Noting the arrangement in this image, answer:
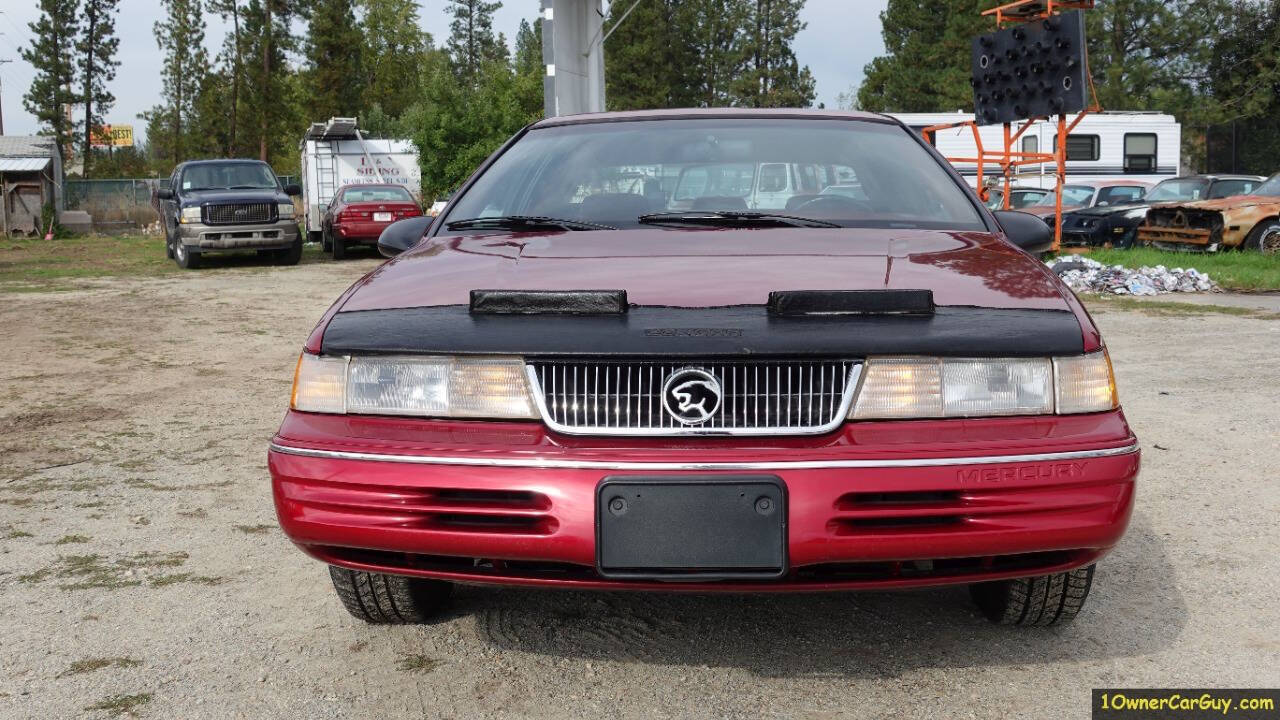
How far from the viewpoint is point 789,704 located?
2.55m

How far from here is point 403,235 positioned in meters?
3.65

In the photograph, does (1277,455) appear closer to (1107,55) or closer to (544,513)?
(544,513)

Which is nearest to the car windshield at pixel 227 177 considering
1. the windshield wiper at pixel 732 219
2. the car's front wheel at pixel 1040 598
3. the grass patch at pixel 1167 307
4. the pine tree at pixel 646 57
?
the grass patch at pixel 1167 307

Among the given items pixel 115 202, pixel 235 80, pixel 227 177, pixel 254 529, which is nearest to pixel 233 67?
pixel 235 80

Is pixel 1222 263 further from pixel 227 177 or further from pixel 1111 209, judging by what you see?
pixel 227 177

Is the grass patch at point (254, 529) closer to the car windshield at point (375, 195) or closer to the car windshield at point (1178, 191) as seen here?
the car windshield at point (1178, 191)

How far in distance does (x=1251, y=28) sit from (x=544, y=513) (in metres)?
47.8

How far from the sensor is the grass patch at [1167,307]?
36.0ft

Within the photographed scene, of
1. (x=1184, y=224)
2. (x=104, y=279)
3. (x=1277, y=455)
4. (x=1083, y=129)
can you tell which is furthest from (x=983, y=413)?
(x=1083, y=129)

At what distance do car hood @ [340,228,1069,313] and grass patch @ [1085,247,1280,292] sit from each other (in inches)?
464

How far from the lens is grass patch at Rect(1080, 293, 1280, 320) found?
36.0ft

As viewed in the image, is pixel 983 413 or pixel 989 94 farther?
pixel 989 94

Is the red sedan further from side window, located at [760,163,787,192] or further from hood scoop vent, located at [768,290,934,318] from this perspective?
hood scoop vent, located at [768,290,934,318]

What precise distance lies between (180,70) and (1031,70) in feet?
207
